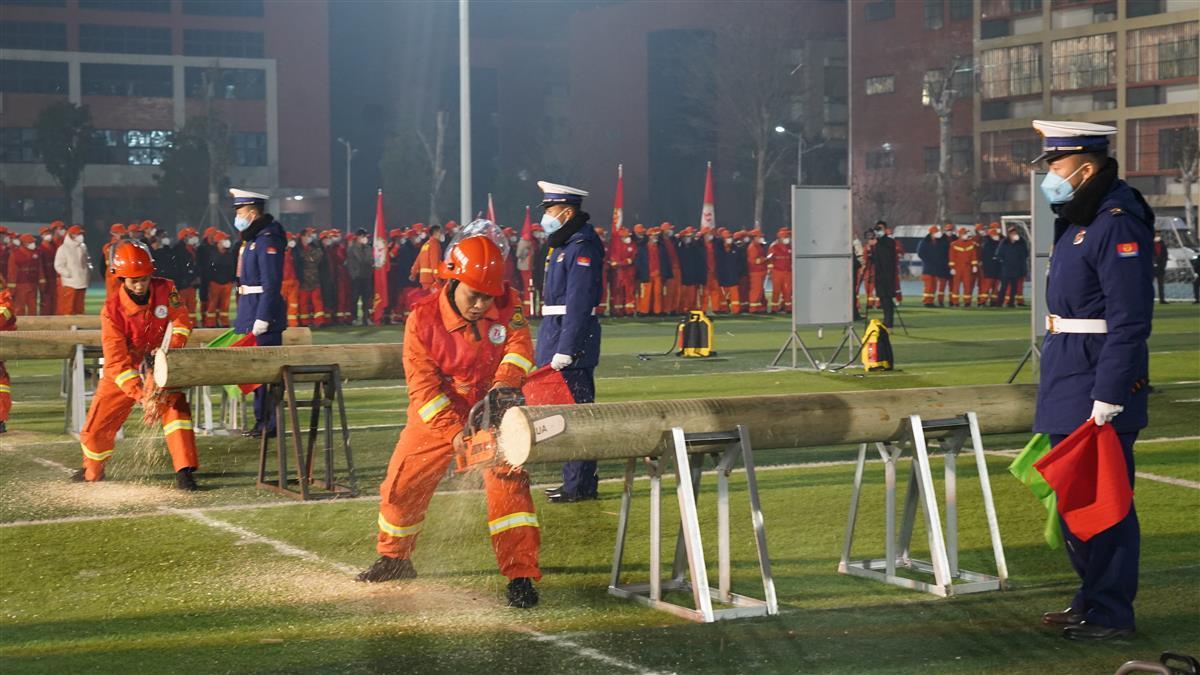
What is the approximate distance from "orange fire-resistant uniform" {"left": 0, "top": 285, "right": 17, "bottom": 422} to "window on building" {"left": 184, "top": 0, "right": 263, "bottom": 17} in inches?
2632

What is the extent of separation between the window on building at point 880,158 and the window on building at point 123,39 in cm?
3545

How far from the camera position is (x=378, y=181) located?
279 feet

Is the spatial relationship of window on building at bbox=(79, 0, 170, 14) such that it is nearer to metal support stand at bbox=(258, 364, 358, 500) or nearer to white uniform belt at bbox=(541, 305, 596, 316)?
metal support stand at bbox=(258, 364, 358, 500)

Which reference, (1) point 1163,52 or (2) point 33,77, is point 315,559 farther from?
(2) point 33,77

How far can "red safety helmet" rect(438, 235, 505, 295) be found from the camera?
283 inches

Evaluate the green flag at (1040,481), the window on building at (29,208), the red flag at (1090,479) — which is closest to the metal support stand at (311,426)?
the green flag at (1040,481)

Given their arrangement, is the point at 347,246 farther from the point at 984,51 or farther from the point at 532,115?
the point at 532,115

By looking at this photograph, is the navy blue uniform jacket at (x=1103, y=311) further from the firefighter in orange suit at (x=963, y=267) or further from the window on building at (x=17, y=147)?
the window on building at (x=17, y=147)

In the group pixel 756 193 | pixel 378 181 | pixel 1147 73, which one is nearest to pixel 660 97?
pixel 756 193

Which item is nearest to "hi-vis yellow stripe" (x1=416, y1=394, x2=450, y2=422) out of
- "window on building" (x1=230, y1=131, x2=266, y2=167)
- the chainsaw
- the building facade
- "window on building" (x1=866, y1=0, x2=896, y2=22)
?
the chainsaw

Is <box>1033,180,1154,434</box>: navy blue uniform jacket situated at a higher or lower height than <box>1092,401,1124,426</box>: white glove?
higher

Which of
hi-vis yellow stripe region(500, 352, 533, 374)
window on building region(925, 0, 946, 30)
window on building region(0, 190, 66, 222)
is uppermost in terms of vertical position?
window on building region(925, 0, 946, 30)

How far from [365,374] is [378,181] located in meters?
75.4

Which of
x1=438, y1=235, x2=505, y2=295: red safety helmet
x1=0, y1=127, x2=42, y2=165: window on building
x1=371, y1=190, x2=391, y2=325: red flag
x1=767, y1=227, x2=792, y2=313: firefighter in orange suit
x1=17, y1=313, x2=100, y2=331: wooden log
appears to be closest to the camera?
x1=438, y1=235, x2=505, y2=295: red safety helmet
